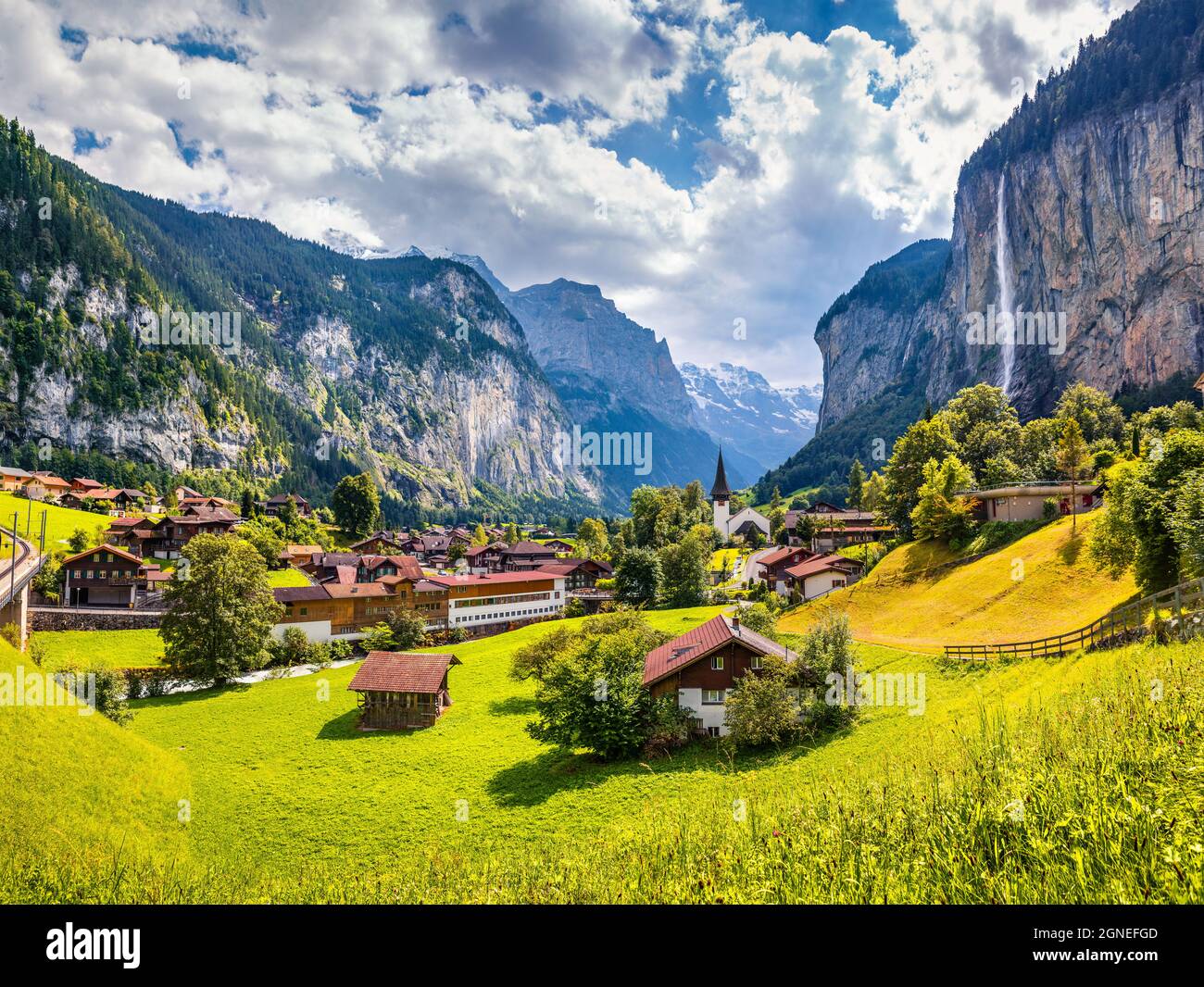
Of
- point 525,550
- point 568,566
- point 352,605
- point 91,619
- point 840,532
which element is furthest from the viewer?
point 525,550

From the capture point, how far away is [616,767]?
26031 mm

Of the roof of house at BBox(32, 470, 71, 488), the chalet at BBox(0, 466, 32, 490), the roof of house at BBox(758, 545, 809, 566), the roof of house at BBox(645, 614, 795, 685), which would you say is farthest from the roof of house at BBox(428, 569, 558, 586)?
the roof of house at BBox(32, 470, 71, 488)

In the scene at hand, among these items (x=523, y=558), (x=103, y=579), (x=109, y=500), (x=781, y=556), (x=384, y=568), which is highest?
(x=109, y=500)

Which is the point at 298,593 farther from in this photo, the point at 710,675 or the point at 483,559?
the point at 710,675

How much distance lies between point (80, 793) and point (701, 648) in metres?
23.8

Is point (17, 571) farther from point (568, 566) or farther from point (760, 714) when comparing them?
point (568, 566)

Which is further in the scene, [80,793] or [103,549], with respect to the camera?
[103,549]

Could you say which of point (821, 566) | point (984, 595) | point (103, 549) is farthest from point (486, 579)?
point (984, 595)

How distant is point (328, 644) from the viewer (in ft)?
186

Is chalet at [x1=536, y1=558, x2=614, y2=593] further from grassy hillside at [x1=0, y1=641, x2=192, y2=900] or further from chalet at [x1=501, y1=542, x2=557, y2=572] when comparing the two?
grassy hillside at [x1=0, y1=641, x2=192, y2=900]

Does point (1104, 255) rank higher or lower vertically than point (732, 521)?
higher

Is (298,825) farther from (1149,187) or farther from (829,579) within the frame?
(1149,187)

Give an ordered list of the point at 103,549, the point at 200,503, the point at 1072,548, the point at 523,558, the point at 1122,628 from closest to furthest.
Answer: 1. the point at 1122,628
2. the point at 1072,548
3. the point at 103,549
4. the point at 523,558
5. the point at 200,503

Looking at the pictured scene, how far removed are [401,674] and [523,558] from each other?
6522cm
